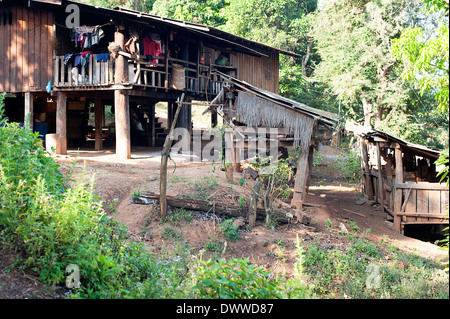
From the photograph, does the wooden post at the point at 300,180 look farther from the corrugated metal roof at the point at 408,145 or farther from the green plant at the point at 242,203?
the corrugated metal roof at the point at 408,145

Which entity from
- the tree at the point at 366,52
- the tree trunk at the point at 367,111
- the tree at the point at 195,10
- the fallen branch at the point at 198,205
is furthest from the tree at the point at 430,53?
the tree at the point at 195,10

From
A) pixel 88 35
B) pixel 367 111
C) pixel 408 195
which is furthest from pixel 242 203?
pixel 367 111

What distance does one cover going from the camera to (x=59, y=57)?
15758 mm

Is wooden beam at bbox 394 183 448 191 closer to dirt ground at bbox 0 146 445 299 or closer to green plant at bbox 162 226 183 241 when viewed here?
dirt ground at bbox 0 146 445 299

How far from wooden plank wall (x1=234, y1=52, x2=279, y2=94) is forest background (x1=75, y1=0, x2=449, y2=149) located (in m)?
3.97

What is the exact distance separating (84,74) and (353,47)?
15724 mm

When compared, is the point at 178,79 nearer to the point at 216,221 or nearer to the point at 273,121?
the point at 273,121

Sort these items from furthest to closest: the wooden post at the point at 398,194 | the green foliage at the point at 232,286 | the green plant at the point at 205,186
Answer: the wooden post at the point at 398,194 → the green plant at the point at 205,186 → the green foliage at the point at 232,286

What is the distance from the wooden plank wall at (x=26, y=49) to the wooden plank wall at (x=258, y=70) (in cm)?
909

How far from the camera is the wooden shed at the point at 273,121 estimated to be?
11.1m

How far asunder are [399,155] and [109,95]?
1236cm

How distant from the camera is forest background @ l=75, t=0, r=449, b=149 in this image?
2180 cm

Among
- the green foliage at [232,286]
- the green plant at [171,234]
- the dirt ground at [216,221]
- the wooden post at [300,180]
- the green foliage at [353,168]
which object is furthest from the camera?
the green foliage at [353,168]

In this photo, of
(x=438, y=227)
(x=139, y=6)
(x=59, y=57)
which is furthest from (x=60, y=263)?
(x=139, y=6)
